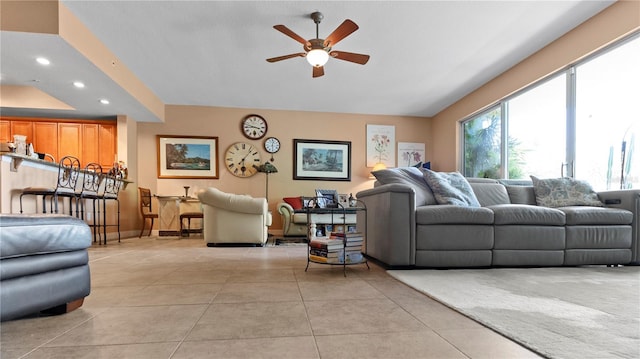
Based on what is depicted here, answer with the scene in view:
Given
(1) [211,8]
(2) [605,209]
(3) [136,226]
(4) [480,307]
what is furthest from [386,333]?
(3) [136,226]

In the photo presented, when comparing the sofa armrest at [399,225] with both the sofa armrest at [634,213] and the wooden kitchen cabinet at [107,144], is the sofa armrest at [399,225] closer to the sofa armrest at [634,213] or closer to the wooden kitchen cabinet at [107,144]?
the sofa armrest at [634,213]

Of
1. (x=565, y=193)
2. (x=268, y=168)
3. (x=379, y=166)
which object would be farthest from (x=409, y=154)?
(x=565, y=193)

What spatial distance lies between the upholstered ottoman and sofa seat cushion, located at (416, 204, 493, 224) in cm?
224

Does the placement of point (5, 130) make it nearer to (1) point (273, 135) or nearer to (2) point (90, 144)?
(2) point (90, 144)

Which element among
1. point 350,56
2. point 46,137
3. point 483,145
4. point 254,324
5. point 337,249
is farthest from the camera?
point 46,137

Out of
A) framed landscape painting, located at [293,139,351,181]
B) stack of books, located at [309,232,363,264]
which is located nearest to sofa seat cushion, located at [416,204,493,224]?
stack of books, located at [309,232,363,264]

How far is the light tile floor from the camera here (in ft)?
3.43

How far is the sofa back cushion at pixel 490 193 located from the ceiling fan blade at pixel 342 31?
2.10 m

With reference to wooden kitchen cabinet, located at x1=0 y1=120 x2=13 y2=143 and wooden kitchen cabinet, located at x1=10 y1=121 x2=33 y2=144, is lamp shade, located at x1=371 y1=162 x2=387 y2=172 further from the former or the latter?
wooden kitchen cabinet, located at x1=0 y1=120 x2=13 y2=143

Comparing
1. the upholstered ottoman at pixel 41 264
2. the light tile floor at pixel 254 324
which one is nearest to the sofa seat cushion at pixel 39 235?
the upholstered ottoman at pixel 41 264

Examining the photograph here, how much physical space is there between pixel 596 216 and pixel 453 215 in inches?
52.9

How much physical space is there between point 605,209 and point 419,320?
8.37ft

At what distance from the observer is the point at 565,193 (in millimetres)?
3031

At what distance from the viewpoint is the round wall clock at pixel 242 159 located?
20.4 ft
